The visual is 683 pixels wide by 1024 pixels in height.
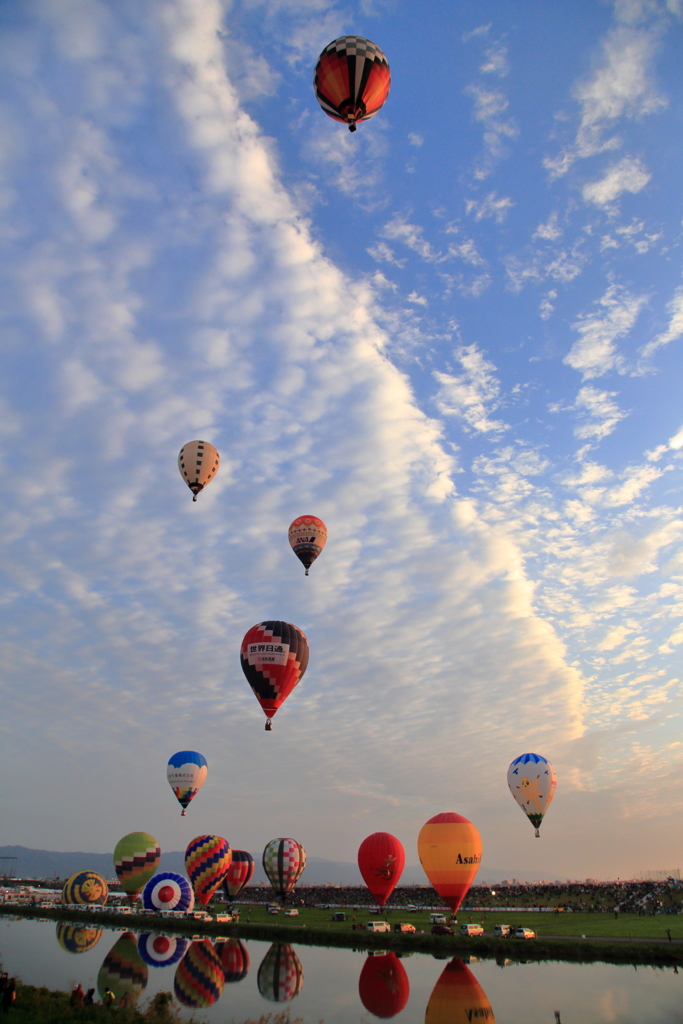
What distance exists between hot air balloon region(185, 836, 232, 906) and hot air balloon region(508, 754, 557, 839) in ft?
64.2

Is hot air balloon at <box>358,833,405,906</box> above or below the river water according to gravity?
above

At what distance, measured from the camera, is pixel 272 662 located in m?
28.1

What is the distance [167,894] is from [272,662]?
20.2 metres

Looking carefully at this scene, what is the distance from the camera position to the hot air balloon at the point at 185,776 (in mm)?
43969

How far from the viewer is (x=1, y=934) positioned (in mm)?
35750

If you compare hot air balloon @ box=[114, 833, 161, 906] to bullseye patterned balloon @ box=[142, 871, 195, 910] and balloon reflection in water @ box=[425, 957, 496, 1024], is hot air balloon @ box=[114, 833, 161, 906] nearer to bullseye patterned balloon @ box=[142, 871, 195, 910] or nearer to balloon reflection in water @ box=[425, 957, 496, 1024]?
bullseye patterned balloon @ box=[142, 871, 195, 910]

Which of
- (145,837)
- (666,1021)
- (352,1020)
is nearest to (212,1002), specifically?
(352,1020)

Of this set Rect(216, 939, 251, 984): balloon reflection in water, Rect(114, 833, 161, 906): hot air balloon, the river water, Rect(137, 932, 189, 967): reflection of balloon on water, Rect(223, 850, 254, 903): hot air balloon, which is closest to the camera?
the river water

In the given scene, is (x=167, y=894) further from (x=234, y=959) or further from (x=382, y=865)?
(x=234, y=959)

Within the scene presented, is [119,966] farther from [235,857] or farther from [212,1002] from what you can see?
[235,857]

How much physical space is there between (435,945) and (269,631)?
1496cm

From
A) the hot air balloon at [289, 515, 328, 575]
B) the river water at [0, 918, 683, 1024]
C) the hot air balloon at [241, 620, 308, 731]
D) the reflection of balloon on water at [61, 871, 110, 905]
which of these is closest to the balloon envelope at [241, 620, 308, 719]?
the hot air balloon at [241, 620, 308, 731]

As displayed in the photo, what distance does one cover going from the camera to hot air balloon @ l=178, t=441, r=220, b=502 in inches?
1261

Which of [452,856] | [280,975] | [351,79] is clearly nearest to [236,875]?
[452,856]
